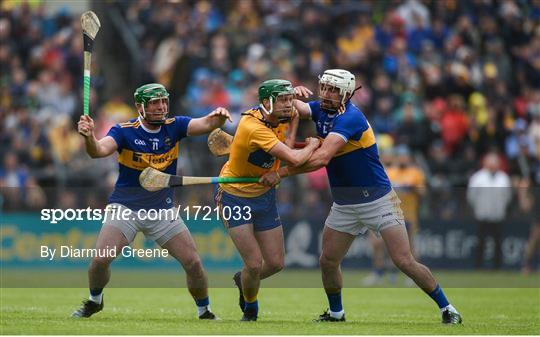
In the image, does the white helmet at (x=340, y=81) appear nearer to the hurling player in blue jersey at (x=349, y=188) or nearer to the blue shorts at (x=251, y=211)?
the hurling player in blue jersey at (x=349, y=188)

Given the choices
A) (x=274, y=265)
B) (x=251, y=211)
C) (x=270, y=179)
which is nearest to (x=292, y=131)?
(x=270, y=179)

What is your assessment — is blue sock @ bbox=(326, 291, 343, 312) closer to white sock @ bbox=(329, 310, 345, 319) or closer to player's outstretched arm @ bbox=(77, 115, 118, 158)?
white sock @ bbox=(329, 310, 345, 319)

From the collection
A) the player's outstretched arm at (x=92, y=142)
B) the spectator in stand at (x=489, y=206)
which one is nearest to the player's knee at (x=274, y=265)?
the player's outstretched arm at (x=92, y=142)

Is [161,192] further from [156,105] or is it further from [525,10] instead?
[525,10]

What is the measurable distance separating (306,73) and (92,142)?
1210 cm

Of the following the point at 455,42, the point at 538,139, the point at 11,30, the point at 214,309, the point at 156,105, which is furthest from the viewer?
the point at 11,30

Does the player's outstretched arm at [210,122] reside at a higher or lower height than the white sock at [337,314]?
higher

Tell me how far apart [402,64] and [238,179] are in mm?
12127

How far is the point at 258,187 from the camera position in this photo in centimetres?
1287

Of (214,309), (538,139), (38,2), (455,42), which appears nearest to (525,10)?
(455,42)

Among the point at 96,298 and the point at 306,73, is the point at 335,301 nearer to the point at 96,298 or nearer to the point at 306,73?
the point at 96,298

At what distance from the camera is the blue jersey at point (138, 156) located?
1288cm

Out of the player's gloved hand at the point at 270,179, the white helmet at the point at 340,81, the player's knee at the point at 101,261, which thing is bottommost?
the player's knee at the point at 101,261

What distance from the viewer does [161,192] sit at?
13.0 metres
